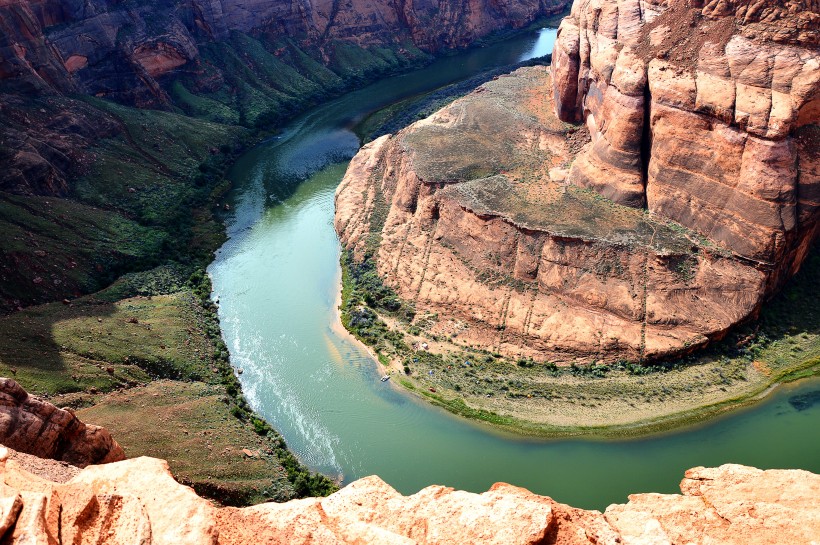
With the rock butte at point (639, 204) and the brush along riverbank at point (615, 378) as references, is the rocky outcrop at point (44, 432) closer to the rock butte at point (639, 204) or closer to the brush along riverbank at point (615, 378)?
the brush along riverbank at point (615, 378)

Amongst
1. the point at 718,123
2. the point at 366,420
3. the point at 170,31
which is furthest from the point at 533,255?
the point at 170,31

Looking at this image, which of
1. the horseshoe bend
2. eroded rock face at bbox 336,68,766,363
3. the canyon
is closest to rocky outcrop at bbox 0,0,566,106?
eroded rock face at bbox 336,68,766,363

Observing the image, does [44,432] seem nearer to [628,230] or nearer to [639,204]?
[628,230]

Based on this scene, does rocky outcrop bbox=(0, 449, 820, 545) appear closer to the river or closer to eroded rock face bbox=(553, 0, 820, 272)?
the river

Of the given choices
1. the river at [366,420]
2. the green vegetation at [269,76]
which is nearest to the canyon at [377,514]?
the river at [366,420]

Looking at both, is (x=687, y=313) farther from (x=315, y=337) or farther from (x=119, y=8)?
(x=119, y=8)

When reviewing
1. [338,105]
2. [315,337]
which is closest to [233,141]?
[338,105]
